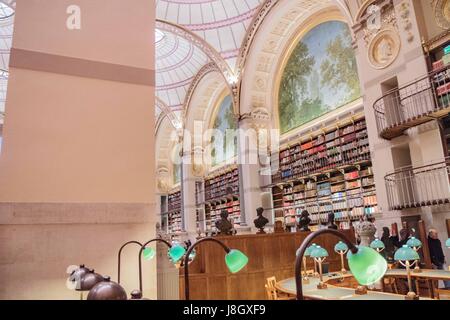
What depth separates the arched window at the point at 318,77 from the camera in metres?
10.6

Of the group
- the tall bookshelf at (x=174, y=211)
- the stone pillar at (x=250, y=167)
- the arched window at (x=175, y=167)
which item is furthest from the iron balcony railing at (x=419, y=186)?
the arched window at (x=175, y=167)

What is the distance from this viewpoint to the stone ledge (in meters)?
3.49

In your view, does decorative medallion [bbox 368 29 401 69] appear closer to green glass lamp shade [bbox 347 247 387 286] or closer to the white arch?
the white arch

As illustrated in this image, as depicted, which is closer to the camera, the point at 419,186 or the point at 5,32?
the point at 419,186

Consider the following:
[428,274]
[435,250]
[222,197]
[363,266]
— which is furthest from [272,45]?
[363,266]

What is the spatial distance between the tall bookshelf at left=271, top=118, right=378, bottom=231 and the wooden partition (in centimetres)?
269

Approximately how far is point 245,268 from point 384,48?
620cm

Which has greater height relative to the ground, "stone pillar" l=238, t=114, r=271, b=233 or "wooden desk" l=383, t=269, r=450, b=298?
"stone pillar" l=238, t=114, r=271, b=233

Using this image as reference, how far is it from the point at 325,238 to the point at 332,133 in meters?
4.01

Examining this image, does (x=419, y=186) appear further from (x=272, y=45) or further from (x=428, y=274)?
(x=272, y=45)

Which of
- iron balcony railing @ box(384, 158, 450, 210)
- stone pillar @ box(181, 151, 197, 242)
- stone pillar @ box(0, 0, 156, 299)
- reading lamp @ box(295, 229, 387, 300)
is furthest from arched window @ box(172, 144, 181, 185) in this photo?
reading lamp @ box(295, 229, 387, 300)

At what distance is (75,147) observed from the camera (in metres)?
3.92

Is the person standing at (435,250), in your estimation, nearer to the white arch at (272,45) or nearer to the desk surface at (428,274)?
the desk surface at (428,274)
